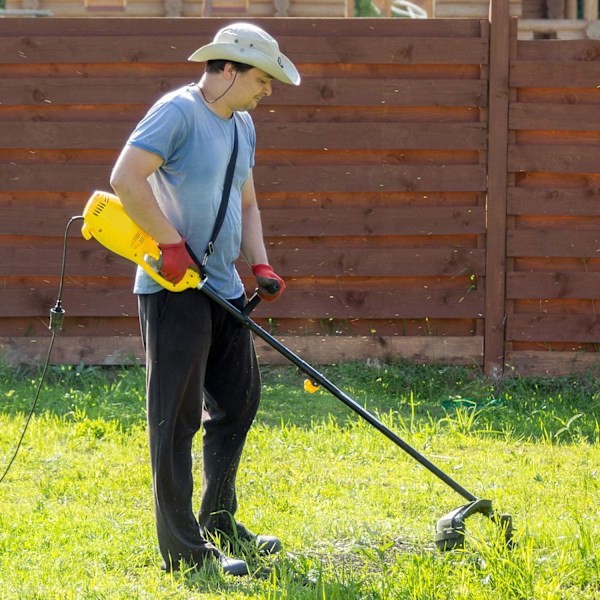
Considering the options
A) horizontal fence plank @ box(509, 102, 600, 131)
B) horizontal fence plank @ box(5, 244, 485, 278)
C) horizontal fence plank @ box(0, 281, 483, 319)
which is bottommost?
horizontal fence plank @ box(0, 281, 483, 319)

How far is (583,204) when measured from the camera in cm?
693

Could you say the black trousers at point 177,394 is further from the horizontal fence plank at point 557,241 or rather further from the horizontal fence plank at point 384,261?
the horizontal fence plank at point 557,241

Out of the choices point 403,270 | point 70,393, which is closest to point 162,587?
point 70,393

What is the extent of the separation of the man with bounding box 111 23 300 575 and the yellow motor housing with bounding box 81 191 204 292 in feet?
0.15

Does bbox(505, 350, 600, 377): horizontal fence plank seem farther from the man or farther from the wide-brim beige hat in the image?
the wide-brim beige hat

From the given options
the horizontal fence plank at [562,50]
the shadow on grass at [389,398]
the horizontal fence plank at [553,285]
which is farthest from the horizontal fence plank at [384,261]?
the horizontal fence plank at [562,50]

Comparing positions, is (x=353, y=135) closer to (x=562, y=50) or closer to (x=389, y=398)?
(x=562, y=50)

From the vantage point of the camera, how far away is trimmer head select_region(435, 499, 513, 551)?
156 inches

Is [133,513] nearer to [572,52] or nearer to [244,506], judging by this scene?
[244,506]

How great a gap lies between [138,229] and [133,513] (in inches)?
56.2

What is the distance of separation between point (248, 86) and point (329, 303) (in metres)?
3.36

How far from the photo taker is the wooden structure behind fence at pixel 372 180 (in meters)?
6.91

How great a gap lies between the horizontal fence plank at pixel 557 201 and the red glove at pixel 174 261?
3672 mm

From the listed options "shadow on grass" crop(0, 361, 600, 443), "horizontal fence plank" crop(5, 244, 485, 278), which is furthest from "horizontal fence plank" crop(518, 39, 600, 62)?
"shadow on grass" crop(0, 361, 600, 443)
